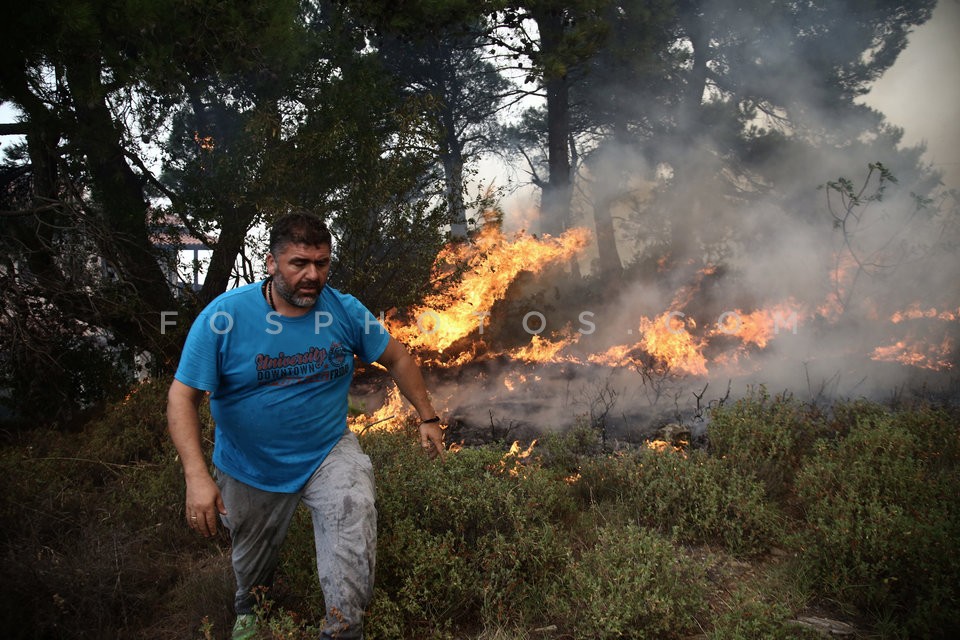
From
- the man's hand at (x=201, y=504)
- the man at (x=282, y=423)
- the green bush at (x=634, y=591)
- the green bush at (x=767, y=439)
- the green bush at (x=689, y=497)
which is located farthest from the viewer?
the green bush at (x=767, y=439)

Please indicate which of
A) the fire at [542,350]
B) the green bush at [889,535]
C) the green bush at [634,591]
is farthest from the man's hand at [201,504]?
the fire at [542,350]

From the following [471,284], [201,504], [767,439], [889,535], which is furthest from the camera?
[471,284]

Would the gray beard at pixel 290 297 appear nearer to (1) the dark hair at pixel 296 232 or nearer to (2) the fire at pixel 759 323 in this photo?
(1) the dark hair at pixel 296 232

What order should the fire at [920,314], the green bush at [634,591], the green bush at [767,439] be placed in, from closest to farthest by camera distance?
the green bush at [634,591], the green bush at [767,439], the fire at [920,314]

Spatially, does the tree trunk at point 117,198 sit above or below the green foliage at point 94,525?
above

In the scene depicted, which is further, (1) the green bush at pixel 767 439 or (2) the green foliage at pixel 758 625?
(1) the green bush at pixel 767 439

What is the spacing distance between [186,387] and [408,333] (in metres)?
6.48

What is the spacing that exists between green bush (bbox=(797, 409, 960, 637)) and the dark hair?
333cm

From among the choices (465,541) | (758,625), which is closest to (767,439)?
(758,625)

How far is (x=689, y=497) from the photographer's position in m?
4.46

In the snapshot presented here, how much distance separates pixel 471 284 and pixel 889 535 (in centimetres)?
696

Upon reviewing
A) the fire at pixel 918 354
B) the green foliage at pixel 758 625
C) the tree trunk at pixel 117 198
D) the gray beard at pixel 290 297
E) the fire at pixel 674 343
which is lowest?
the green foliage at pixel 758 625

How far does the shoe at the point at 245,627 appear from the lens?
290 cm

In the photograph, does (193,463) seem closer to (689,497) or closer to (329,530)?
(329,530)
